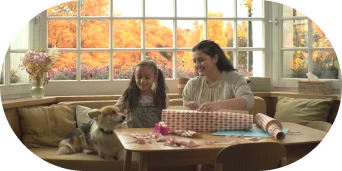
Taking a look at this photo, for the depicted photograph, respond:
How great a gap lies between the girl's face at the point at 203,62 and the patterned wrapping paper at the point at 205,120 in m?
0.29

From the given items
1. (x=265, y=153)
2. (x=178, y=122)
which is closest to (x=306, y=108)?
(x=178, y=122)

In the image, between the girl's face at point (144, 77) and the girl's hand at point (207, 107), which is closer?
the girl's hand at point (207, 107)

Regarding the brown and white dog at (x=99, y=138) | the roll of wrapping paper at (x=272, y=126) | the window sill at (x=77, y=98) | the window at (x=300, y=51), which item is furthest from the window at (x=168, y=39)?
the roll of wrapping paper at (x=272, y=126)

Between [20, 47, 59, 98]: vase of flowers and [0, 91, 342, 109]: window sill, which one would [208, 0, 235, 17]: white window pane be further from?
[20, 47, 59, 98]: vase of flowers

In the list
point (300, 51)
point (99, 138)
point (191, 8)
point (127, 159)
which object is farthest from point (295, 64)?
point (127, 159)

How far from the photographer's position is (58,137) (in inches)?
84.7

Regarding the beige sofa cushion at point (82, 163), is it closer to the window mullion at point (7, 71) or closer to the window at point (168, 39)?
the window mullion at point (7, 71)

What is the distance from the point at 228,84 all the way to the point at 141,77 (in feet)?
1.11

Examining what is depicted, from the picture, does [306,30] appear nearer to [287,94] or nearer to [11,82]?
[287,94]

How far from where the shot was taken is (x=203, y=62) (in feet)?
5.09

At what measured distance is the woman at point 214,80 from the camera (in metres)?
1.54

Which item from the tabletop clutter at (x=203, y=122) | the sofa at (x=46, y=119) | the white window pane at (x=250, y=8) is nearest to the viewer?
the tabletop clutter at (x=203, y=122)

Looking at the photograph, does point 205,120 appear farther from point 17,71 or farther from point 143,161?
point 17,71

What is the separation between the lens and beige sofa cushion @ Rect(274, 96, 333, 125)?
230 centimetres
